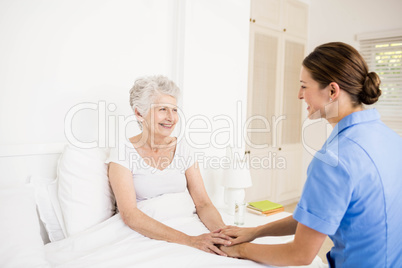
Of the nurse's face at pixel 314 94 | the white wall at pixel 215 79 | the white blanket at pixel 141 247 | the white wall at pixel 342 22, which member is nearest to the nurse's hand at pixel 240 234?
the white blanket at pixel 141 247

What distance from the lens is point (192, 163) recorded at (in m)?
1.94

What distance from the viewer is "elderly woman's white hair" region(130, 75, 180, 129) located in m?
1.82

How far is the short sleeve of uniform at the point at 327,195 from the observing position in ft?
3.14

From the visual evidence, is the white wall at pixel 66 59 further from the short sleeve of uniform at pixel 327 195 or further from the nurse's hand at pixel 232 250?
the short sleeve of uniform at pixel 327 195

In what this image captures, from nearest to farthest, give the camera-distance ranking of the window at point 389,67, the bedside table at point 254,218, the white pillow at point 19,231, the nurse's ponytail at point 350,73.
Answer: the nurse's ponytail at point 350,73, the white pillow at point 19,231, the bedside table at point 254,218, the window at point 389,67

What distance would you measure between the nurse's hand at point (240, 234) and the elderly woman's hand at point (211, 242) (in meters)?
0.03

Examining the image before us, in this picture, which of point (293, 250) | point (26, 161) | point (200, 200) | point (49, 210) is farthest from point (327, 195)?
Result: point (26, 161)

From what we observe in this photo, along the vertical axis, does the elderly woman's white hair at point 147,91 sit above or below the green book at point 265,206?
above

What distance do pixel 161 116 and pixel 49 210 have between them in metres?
0.76

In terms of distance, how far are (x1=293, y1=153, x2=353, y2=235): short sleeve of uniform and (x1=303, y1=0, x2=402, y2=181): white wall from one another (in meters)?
3.31

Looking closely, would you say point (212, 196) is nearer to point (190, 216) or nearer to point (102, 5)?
point (190, 216)

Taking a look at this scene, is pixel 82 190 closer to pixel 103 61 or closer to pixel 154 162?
pixel 154 162

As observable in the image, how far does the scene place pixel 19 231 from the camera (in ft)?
4.39

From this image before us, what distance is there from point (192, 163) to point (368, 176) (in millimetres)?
1116
